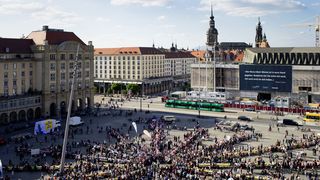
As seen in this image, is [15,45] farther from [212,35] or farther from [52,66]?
[212,35]

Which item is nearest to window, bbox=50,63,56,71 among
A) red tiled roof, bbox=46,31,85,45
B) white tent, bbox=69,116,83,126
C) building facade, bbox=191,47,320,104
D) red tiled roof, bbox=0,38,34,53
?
red tiled roof, bbox=46,31,85,45

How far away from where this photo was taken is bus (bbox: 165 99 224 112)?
98.1 metres

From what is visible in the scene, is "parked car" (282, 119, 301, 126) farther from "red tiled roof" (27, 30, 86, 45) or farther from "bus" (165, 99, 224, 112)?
"red tiled roof" (27, 30, 86, 45)

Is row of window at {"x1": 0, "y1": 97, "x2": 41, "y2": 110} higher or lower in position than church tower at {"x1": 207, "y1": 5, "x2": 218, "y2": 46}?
lower

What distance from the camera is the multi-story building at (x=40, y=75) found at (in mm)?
79000

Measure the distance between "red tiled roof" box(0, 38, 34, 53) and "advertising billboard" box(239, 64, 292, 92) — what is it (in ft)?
188

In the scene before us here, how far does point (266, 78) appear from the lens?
112812mm

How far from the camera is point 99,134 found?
6856 centimetres

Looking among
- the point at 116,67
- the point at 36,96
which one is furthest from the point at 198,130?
the point at 116,67

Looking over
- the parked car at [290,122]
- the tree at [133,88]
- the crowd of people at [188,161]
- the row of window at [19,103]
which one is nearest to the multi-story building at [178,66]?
the tree at [133,88]

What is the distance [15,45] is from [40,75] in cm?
743

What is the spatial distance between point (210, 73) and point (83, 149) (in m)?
74.9

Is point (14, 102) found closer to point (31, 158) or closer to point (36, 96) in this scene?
point (36, 96)

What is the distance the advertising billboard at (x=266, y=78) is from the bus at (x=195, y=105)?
2027 cm
